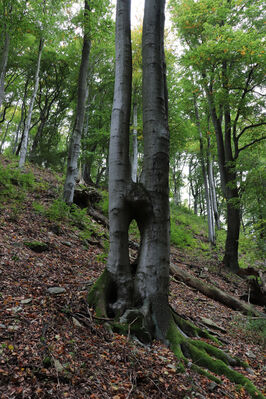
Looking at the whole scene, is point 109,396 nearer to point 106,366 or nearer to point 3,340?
point 106,366

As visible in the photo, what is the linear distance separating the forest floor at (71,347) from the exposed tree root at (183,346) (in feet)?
0.39

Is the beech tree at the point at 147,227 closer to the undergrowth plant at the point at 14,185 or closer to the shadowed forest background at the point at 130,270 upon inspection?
the shadowed forest background at the point at 130,270

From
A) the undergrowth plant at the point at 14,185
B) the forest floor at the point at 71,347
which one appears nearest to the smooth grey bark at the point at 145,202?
the forest floor at the point at 71,347

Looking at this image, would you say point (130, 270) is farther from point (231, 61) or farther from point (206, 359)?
point (231, 61)

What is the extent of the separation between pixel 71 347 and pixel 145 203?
1.88 meters

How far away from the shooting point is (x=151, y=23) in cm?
362

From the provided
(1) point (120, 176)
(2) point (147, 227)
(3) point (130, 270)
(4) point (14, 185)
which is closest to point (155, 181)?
(1) point (120, 176)

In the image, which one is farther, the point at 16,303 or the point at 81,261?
the point at 81,261

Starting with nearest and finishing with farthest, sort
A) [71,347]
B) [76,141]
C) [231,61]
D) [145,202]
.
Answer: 1. [71,347]
2. [145,202]
3. [76,141]
4. [231,61]

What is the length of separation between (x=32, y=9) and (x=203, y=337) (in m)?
12.8

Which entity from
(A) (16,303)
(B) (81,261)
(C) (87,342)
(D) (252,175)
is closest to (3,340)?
(A) (16,303)

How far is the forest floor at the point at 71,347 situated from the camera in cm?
188

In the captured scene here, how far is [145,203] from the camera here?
127 inches

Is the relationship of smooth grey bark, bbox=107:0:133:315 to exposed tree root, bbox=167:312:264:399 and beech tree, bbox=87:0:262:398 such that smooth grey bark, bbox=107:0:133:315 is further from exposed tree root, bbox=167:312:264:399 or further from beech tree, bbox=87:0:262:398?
exposed tree root, bbox=167:312:264:399
